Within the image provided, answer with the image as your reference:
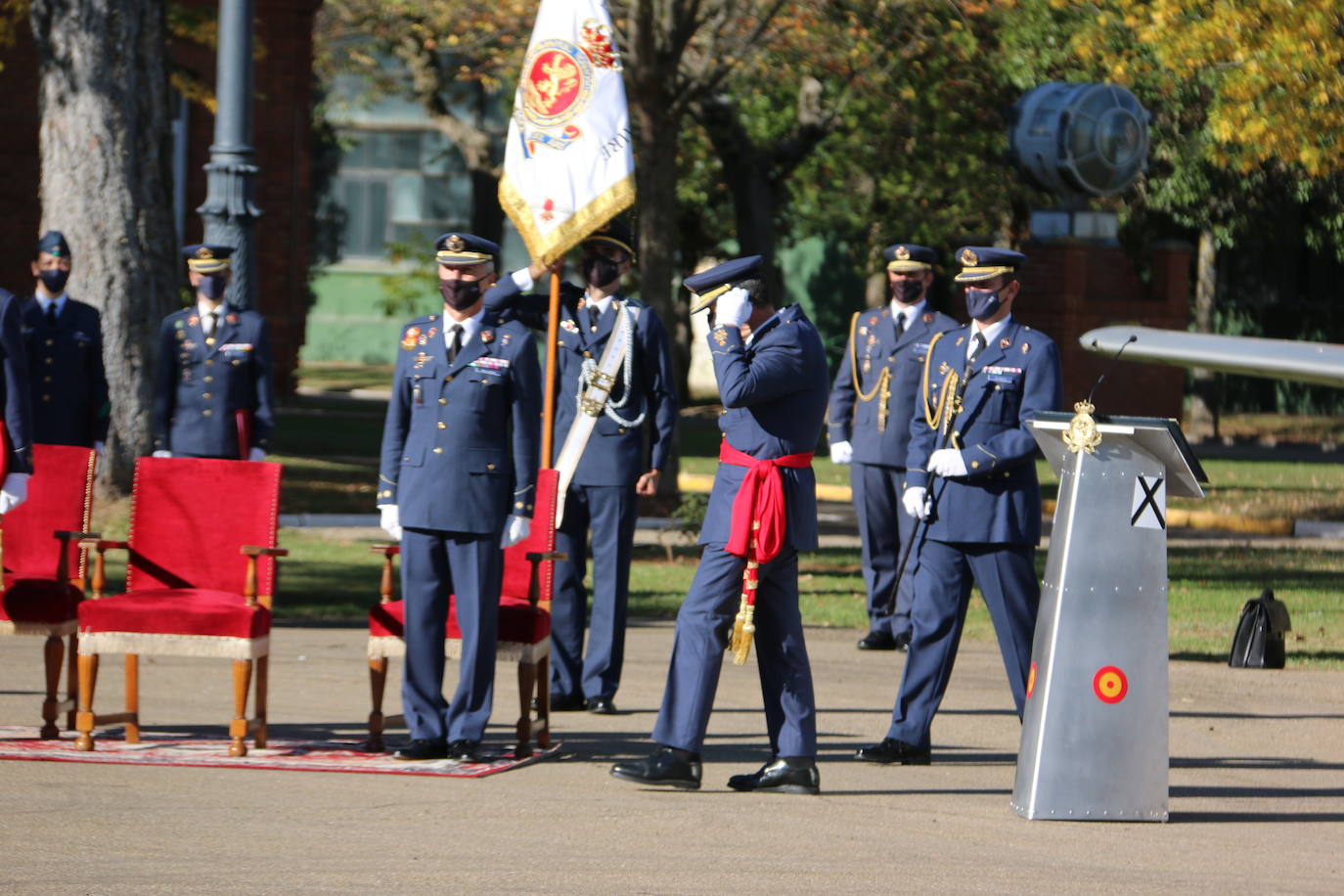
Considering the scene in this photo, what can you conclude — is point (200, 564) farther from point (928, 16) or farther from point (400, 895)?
point (928, 16)

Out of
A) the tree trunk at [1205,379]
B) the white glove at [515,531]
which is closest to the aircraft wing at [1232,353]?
the white glove at [515,531]

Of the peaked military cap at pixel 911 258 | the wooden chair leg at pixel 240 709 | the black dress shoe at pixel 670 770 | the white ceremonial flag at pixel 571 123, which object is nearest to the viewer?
the black dress shoe at pixel 670 770

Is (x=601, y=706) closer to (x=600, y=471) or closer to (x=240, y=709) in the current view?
(x=600, y=471)

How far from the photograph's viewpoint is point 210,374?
11.5 metres

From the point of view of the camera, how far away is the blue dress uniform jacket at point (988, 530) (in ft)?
27.8

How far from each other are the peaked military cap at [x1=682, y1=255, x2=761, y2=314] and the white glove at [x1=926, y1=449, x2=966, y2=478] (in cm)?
113

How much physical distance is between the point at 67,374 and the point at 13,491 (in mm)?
3580

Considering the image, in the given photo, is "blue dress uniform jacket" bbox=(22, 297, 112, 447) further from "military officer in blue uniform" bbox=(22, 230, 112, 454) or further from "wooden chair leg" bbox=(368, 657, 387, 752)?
"wooden chair leg" bbox=(368, 657, 387, 752)

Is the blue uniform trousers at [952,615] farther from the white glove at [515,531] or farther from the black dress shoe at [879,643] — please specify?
the black dress shoe at [879,643]

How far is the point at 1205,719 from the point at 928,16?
13.1 meters

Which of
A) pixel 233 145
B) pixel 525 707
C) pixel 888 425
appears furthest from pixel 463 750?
pixel 233 145

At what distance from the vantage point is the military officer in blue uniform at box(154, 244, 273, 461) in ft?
37.8

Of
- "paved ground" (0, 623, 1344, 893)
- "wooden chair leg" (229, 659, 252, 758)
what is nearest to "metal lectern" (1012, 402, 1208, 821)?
"paved ground" (0, 623, 1344, 893)

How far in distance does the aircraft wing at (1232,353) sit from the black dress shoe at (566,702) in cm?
321
